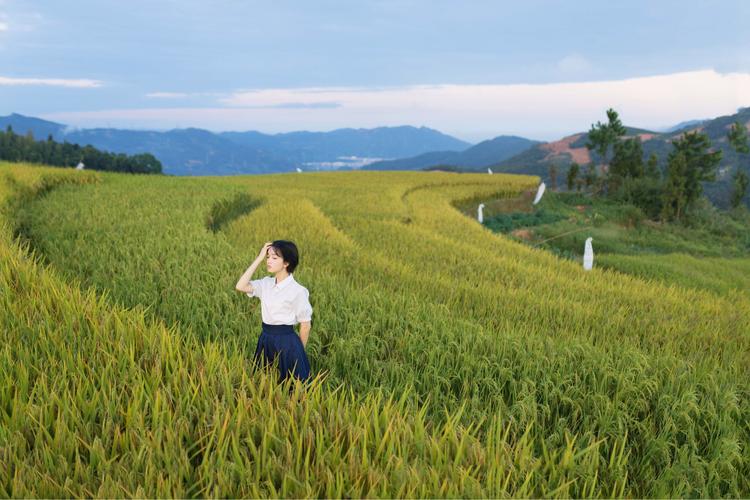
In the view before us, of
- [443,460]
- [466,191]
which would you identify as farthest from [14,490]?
[466,191]

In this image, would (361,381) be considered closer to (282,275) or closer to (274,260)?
(282,275)

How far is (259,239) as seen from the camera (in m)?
8.81

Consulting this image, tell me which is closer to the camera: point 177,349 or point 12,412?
point 12,412

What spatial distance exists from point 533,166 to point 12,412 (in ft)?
446

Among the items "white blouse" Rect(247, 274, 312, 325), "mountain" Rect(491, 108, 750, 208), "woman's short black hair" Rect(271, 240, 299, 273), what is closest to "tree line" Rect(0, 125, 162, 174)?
"mountain" Rect(491, 108, 750, 208)

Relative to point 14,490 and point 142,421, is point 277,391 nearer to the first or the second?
point 142,421

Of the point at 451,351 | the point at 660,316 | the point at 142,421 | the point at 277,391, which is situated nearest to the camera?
the point at 142,421

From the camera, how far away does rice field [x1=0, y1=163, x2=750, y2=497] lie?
209cm

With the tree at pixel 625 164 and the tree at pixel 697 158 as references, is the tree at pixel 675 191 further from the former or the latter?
the tree at pixel 625 164

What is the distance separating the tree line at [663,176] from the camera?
2233 centimetres

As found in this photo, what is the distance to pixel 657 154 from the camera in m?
80.7

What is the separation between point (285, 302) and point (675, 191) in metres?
23.0

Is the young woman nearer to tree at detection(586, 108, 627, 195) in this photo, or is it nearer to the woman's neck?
the woman's neck

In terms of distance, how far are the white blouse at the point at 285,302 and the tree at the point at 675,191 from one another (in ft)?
74.0
